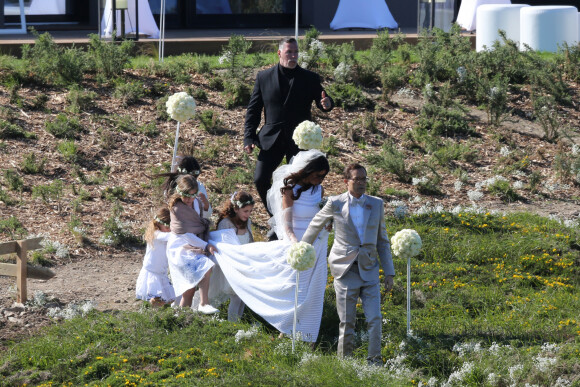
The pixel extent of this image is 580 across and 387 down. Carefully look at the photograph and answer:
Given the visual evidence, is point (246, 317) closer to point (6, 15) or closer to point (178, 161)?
point (178, 161)

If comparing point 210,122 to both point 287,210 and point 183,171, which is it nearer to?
point 183,171

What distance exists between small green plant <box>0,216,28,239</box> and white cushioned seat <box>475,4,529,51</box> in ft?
28.4

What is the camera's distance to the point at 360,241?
6.90m

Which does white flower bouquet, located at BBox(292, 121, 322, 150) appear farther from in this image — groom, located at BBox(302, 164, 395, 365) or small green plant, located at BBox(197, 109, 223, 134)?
small green plant, located at BBox(197, 109, 223, 134)

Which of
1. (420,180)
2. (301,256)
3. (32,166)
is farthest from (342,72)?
(301,256)

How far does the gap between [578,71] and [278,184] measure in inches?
329

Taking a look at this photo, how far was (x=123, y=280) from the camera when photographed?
29.6 ft

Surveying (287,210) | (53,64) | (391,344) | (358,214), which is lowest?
(391,344)

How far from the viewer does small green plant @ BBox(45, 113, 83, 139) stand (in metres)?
12.1

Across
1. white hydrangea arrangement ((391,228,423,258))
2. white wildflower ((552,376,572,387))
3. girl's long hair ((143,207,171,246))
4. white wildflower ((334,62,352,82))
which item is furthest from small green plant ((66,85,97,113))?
white wildflower ((552,376,572,387))

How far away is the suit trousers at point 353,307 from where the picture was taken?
687 centimetres

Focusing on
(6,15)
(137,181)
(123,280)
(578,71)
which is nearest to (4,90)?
(137,181)

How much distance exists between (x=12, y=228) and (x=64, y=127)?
2.49 metres

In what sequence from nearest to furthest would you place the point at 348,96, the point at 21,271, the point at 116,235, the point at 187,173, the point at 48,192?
the point at 21,271 < the point at 187,173 < the point at 116,235 < the point at 48,192 < the point at 348,96
